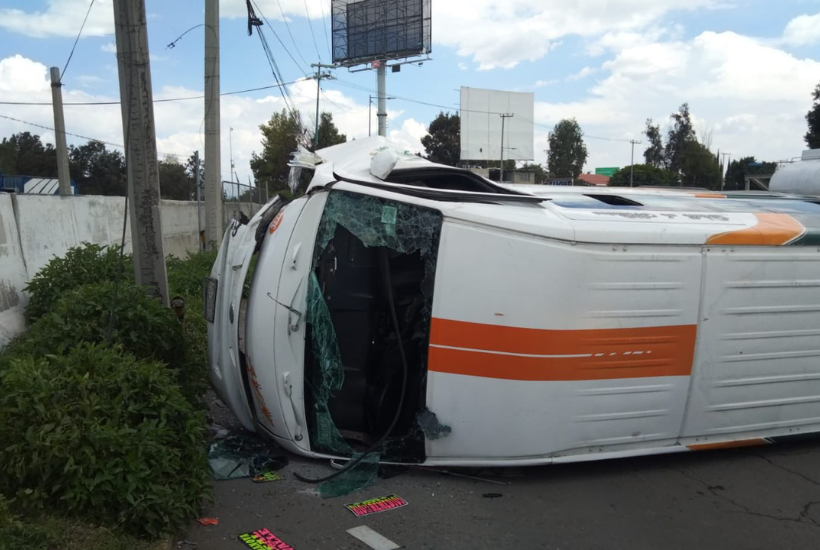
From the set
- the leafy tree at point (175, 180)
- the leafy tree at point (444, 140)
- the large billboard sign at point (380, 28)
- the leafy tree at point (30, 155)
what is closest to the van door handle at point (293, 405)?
the large billboard sign at point (380, 28)

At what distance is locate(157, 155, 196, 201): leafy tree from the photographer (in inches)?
1641

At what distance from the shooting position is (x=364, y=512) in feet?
12.5

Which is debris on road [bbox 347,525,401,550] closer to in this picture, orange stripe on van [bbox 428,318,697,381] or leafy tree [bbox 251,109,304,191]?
orange stripe on van [bbox 428,318,697,381]

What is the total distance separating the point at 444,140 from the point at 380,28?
80.8ft

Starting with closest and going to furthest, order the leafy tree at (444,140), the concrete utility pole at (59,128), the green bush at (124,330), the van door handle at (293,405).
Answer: the van door handle at (293,405)
the green bush at (124,330)
the concrete utility pole at (59,128)
the leafy tree at (444,140)

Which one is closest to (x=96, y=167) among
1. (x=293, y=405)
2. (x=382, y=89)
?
(x=382, y=89)

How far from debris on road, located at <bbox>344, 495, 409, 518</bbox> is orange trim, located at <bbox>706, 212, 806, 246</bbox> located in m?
2.60

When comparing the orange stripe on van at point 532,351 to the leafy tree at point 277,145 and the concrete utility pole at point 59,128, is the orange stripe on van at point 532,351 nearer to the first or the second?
the concrete utility pole at point 59,128

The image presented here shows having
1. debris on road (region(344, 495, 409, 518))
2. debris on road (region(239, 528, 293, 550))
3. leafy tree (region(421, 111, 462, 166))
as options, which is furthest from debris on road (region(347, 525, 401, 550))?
leafy tree (region(421, 111, 462, 166))

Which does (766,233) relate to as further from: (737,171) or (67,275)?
(737,171)

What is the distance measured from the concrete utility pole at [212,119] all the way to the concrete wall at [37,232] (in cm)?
149

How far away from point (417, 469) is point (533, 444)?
816mm

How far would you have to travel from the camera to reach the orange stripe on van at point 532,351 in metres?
3.92

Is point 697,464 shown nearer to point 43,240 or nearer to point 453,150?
point 43,240
